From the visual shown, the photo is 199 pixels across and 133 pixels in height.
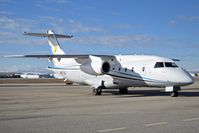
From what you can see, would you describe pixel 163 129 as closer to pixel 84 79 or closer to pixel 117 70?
pixel 117 70

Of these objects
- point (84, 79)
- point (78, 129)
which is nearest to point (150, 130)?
point (78, 129)

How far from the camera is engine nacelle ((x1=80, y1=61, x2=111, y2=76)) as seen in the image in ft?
83.7

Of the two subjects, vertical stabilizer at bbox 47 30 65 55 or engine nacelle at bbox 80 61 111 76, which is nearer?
engine nacelle at bbox 80 61 111 76

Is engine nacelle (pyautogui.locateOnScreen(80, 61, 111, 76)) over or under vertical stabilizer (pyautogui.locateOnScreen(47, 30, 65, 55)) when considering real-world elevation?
under

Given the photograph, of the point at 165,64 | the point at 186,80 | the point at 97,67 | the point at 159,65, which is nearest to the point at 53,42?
the point at 97,67

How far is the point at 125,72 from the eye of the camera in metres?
26.5

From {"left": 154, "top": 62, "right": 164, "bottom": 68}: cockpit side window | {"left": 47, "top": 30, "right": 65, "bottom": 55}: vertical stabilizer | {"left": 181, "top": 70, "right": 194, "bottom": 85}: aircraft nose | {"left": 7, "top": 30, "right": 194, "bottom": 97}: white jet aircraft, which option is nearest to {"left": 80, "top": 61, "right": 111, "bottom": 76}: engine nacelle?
{"left": 7, "top": 30, "right": 194, "bottom": 97}: white jet aircraft

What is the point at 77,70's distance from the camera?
29.9 m

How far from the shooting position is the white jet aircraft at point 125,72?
23500mm

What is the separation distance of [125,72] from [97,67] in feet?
7.81

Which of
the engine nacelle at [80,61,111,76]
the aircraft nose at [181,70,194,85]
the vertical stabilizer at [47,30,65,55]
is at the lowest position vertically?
the aircraft nose at [181,70,194,85]

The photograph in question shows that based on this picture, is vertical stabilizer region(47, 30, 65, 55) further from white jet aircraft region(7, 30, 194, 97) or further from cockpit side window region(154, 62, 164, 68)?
cockpit side window region(154, 62, 164, 68)

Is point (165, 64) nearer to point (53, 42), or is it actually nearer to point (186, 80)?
point (186, 80)

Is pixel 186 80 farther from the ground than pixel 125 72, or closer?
closer
